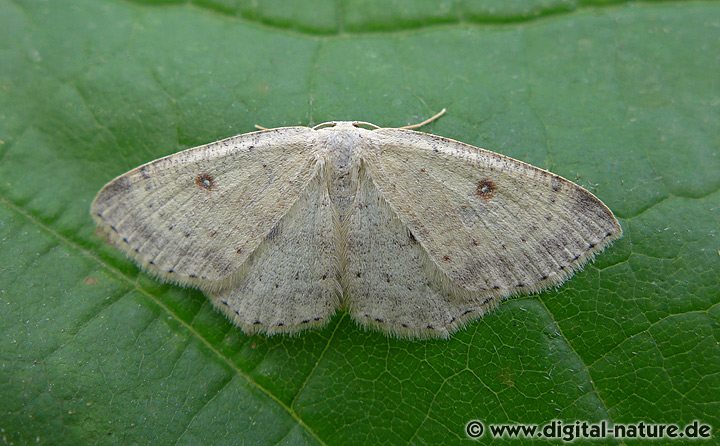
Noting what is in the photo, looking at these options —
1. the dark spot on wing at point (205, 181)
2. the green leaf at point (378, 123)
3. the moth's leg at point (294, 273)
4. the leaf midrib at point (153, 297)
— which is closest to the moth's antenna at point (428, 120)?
the green leaf at point (378, 123)

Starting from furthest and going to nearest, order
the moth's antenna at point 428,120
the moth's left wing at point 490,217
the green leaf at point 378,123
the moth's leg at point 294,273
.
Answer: the moth's antenna at point 428,120, the moth's leg at point 294,273, the green leaf at point 378,123, the moth's left wing at point 490,217

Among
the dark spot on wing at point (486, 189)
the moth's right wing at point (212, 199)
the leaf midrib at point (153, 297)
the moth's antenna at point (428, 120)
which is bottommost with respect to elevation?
the leaf midrib at point (153, 297)

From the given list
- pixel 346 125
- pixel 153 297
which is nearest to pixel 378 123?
pixel 346 125

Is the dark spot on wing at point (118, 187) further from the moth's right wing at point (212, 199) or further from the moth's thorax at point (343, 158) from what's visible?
the moth's thorax at point (343, 158)

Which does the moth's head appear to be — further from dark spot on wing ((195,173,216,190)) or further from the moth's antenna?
dark spot on wing ((195,173,216,190))

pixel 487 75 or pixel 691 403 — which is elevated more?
pixel 487 75

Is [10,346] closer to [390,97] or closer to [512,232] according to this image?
[390,97]

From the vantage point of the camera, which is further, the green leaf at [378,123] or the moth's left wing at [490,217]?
the green leaf at [378,123]

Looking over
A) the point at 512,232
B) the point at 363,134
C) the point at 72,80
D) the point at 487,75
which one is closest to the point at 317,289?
the point at 363,134
